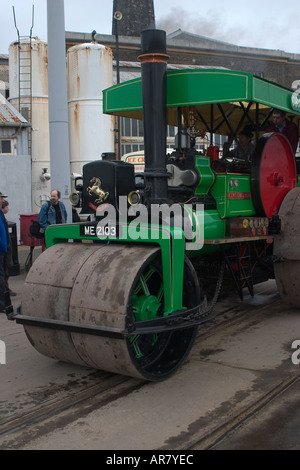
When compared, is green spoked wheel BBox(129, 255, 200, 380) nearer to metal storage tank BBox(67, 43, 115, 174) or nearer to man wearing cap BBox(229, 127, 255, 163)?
man wearing cap BBox(229, 127, 255, 163)

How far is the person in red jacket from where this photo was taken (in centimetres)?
622

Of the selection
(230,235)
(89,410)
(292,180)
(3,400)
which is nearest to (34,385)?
(3,400)

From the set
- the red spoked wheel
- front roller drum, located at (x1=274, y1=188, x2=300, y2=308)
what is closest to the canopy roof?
the red spoked wheel

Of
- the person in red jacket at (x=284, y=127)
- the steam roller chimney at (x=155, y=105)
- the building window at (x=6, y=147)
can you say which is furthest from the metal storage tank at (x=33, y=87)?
the steam roller chimney at (x=155, y=105)

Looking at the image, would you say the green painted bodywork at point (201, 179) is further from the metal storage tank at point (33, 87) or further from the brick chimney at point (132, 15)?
the brick chimney at point (132, 15)

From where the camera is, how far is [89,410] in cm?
363

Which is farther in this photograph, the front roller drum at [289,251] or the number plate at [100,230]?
the front roller drum at [289,251]

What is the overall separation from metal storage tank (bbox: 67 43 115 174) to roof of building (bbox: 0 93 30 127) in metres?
1.56

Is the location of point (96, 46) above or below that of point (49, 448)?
above

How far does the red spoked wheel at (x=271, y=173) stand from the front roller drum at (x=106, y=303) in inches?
73.9

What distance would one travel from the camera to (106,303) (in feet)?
12.4

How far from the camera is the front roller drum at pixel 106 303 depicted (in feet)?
12.3

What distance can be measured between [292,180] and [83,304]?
3529 millimetres

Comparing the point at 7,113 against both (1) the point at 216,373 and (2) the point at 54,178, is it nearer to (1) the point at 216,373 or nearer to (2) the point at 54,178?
(2) the point at 54,178
